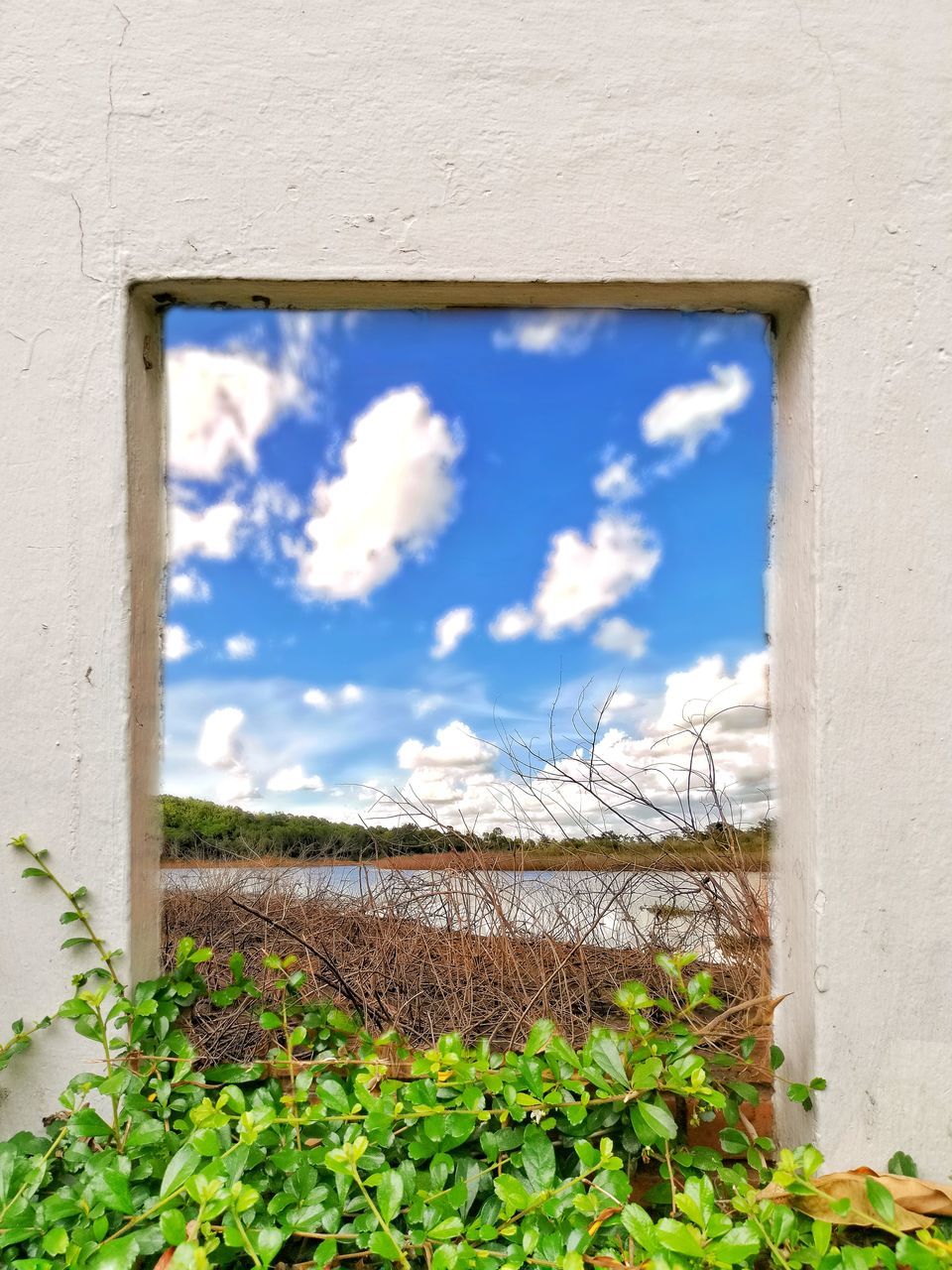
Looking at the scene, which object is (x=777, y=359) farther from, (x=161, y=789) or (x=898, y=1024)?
(x=161, y=789)

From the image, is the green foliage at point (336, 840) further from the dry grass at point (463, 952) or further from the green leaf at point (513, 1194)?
the green leaf at point (513, 1194)

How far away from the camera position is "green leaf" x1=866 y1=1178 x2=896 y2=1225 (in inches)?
52.2

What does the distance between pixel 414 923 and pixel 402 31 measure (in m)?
1.94

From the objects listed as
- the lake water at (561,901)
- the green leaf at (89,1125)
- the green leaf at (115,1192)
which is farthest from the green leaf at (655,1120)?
the green leaf at (89,1125)

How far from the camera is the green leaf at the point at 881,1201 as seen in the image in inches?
52.2

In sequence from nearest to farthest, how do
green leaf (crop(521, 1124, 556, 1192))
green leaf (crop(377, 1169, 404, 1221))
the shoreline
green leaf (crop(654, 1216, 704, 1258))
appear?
1. green leaf (crop(654, 1216, 704, 1258))
2. green leaf (crop(377, 1169, 404, 1221))
3. green leaf (crop(521, 1124, 556, 1192))
4. the shoreline

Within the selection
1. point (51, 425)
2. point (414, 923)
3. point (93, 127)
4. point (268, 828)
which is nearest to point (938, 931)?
point (414, 923)

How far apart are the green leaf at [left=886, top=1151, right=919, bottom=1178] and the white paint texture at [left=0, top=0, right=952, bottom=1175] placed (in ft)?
0.61

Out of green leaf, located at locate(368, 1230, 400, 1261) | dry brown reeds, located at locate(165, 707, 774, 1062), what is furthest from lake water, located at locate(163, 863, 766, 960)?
green leaf, located at locate(368, 1230, 400, 1261)

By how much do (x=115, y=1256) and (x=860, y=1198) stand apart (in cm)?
117

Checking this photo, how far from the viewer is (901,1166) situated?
1.54 m

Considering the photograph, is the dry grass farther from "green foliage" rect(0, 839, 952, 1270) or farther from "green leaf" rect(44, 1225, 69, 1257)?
"green leaf" rect(44, 1225, 69, 1257)

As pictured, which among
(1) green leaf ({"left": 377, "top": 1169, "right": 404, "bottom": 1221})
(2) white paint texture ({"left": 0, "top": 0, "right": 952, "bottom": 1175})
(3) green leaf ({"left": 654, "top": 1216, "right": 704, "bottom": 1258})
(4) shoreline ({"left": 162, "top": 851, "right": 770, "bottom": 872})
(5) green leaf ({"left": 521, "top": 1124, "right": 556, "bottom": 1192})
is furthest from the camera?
(4) shoreline ({"left": 162, "top": 851, "right": 770, "bottom": 872})

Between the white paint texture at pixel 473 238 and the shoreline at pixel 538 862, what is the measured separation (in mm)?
344
